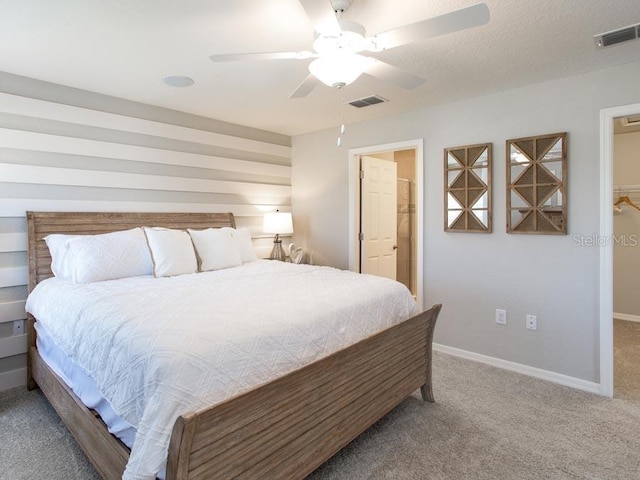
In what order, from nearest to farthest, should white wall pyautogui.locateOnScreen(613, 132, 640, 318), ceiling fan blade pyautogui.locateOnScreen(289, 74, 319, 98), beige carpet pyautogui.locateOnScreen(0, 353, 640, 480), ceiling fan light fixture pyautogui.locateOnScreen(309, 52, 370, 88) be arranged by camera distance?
ceiling fan light fixture pyautogui.locateOnScreen(309, 52, 370, 88) → beige carpet pyautogui.locateOnScreen(0, 353, 640, 480) → ceiling fan blade pyautogui.locateOnScreen(289, 74, 319, 98) → white wall pyautogui.locateOnScreen(613, 132, 640, 318)

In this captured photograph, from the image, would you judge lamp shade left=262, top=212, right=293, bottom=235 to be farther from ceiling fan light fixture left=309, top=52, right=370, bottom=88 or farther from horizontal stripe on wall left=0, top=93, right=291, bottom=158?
ceiling fan light fixture left=309, top=52, right=370, bottom=88

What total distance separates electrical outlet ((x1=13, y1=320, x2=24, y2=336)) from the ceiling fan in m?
2.54

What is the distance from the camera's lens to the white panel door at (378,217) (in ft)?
14.3

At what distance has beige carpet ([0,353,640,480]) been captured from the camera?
6.25 ft

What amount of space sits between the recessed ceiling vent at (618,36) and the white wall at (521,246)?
1.60 feet

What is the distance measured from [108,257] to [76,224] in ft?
1.97

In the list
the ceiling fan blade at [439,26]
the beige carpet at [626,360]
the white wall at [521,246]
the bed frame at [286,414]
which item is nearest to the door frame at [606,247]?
the white wall at [521,246]

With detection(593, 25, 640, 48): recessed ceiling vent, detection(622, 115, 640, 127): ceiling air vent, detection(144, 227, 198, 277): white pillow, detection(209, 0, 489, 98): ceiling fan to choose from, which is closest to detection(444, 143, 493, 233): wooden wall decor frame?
detection(593, 25, 640, 48): recessed ceiling vent

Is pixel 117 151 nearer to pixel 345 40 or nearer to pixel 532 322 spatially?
pixel 345 40

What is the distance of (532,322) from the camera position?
3055 millimetres

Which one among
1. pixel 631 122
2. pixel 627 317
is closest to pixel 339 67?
pixel 631 122

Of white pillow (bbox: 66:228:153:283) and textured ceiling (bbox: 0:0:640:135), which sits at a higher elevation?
textured ceiling (bbox: 0:0:640:135)

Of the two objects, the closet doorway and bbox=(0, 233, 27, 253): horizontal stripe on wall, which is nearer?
bbox=(0, 233, 27, 253): horizontal stripe on wall

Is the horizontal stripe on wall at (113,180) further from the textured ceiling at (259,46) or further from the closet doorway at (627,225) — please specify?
the closet doorway at (627,225)
